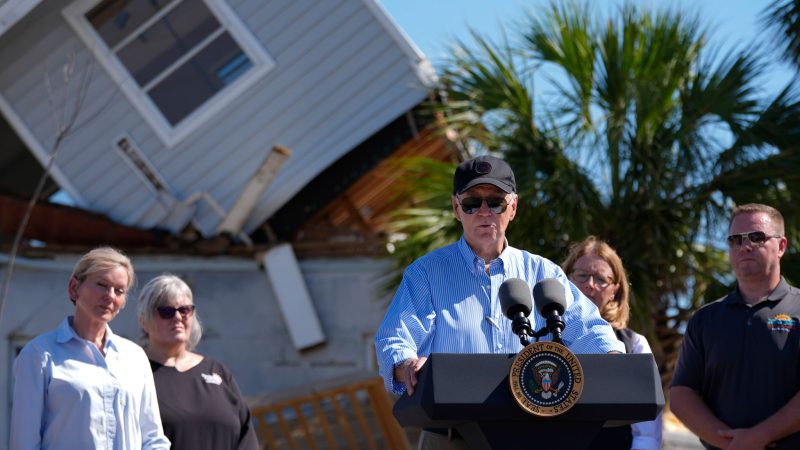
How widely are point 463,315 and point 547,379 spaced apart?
20.6 inches

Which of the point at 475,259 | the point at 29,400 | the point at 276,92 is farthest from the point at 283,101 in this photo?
the point at 475,259

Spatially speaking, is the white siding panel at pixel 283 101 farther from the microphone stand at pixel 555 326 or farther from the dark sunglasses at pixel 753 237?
the microphone stand at pixel 555 326

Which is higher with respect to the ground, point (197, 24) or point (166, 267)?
point (197, 24)

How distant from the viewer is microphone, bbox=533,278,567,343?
312 centimetres

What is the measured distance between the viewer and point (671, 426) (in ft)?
30.0

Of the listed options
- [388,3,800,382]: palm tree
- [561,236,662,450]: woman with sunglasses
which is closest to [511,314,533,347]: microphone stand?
[561,236,662,450]: woman with sunglasses

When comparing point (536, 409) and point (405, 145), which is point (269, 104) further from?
point (536, 409)

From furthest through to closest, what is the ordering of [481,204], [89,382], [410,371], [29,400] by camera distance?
[89,382] → [29,400] → [481,204] → [410,371]

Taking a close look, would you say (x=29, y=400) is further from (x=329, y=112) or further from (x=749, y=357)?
(x=329, y=112)

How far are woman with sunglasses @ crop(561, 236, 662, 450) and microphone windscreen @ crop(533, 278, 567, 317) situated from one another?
5.23 feet

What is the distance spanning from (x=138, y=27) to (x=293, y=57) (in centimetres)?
142

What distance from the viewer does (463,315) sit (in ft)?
11.1

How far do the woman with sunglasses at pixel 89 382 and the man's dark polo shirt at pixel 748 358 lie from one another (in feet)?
7.15

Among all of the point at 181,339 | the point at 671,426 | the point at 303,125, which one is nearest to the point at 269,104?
the point at 303,125
